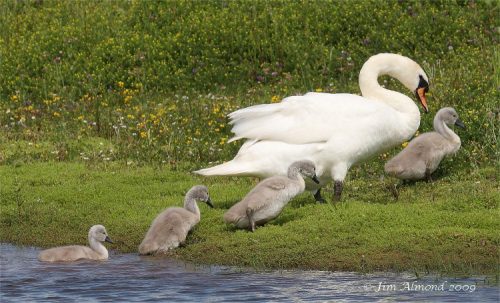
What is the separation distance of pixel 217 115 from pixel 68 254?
568 centimetres

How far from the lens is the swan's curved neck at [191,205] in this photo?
35.8ft

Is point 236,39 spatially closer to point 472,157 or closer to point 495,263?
point 472,157

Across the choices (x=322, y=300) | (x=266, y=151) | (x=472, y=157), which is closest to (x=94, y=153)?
(x=266, y=151)

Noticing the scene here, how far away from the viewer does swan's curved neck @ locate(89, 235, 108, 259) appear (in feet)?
34.3

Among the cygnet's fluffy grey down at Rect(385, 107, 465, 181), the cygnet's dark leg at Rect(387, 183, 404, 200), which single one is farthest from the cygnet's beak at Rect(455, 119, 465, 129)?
the cygnet's dark leg at Rect(387, 183, 404, 200)

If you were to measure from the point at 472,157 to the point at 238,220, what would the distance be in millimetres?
3599

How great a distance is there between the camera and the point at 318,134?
1132 centimetres

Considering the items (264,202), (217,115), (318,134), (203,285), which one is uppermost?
(217,115)

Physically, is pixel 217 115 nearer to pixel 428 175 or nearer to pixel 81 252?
pixel 428 175

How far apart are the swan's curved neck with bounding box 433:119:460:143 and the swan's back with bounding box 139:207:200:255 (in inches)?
138

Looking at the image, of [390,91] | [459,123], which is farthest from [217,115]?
[390,91]

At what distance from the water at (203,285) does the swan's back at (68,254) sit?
8cm

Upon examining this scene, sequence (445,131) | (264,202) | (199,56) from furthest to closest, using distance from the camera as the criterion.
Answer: (199,56) < (445,131) < (264,202)

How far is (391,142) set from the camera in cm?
1162
